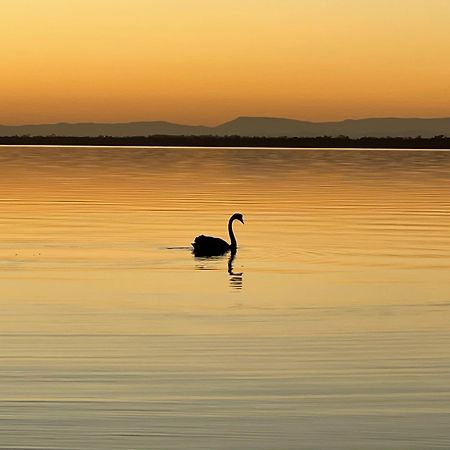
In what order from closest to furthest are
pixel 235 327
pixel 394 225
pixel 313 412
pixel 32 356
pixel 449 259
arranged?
pixel 313 412
pixel 32 356
pixel 235 327
pixel 449 259
pixel 394 225

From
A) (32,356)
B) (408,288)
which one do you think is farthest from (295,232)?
(32,356)

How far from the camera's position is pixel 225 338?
16.4 metres

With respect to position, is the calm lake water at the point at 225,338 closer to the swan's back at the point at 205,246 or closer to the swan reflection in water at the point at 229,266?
the swan reflection in water at the point at 229,266

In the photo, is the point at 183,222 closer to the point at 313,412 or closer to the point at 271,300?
the point at 271,300

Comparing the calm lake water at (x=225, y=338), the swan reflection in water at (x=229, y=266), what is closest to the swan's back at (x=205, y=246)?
the swan reflection in water at (x=229, y=266)

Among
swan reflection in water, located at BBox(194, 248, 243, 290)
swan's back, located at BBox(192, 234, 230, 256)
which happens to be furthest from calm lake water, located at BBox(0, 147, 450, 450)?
swan's back, located at BBox(192, 234, 230, 256)

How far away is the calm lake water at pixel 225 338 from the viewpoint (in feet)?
38.0

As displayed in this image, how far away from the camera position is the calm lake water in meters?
11.6

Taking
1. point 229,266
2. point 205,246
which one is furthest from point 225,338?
point 205,246

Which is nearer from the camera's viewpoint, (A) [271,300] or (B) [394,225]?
(A) [271,300]

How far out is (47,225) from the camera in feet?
115

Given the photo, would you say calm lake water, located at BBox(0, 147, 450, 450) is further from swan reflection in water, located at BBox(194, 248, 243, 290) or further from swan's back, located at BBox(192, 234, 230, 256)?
swan's back, located at BBox(192, 234, 230, 256)

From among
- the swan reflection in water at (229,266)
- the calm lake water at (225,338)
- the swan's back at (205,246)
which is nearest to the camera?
the calm lake water at (225,338)

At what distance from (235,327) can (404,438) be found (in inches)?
252
